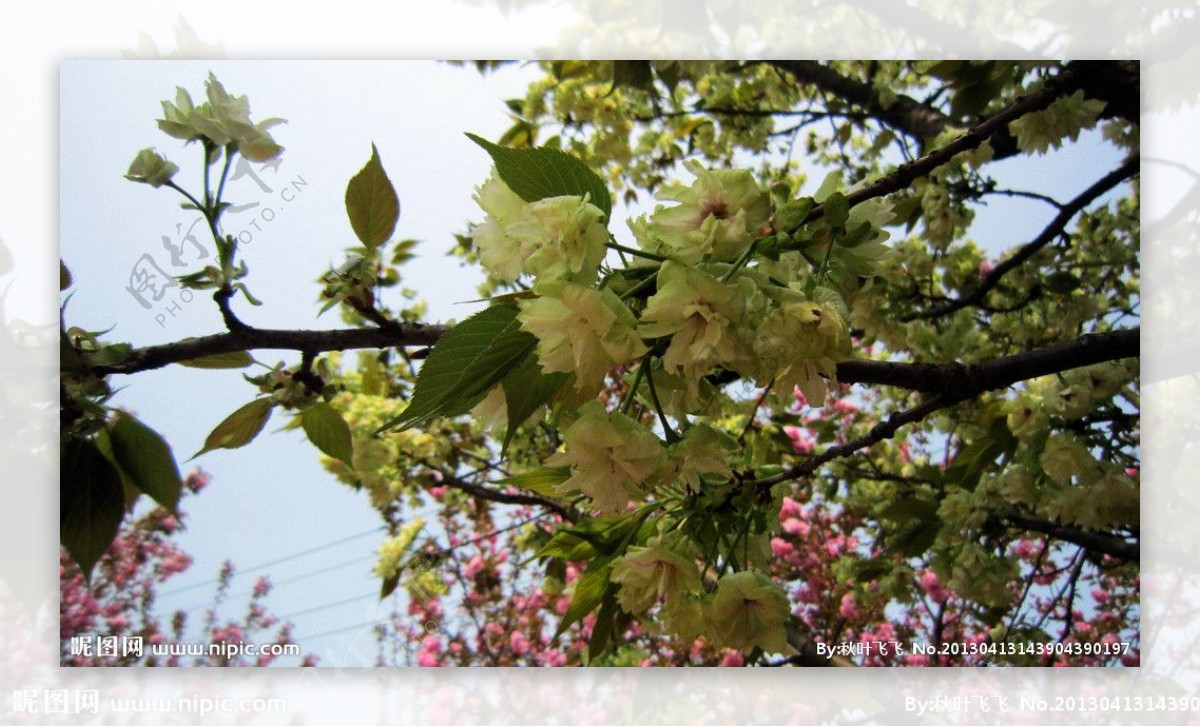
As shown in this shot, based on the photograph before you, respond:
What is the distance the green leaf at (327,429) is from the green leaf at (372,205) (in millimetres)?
160

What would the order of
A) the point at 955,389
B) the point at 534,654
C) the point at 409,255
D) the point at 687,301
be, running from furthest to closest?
the point at 534,654
the point at 409,255
the point at 955,389
the point at 687,301

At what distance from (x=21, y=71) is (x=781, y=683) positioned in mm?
1277

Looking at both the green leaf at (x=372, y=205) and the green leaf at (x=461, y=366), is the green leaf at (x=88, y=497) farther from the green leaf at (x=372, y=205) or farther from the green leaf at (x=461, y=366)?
the green leaf at (x=461, y=366)

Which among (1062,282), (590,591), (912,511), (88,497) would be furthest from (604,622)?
(1062,282)

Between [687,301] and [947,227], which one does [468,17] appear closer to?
[947,227]

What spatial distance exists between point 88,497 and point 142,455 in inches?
2.4

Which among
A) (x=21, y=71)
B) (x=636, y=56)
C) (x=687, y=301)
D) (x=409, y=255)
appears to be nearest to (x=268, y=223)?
(x=409, y=255)

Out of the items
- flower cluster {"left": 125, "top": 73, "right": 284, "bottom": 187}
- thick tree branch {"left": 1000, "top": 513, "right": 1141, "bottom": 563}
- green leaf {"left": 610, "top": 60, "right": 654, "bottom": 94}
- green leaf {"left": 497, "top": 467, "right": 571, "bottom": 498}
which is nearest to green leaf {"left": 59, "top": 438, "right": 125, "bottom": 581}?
flower cluster {"left": 125, "top": 73, "right": 284, "bottom": 187}

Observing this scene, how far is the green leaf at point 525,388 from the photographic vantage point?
42 centimetres

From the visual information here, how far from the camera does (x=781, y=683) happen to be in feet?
3.87

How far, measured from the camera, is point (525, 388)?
42 centimetres

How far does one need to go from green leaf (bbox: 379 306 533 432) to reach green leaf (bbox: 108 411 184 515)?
0.44 m

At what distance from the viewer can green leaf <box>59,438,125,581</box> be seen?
750 mm

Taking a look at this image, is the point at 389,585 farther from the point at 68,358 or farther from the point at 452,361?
the point at 452,361
